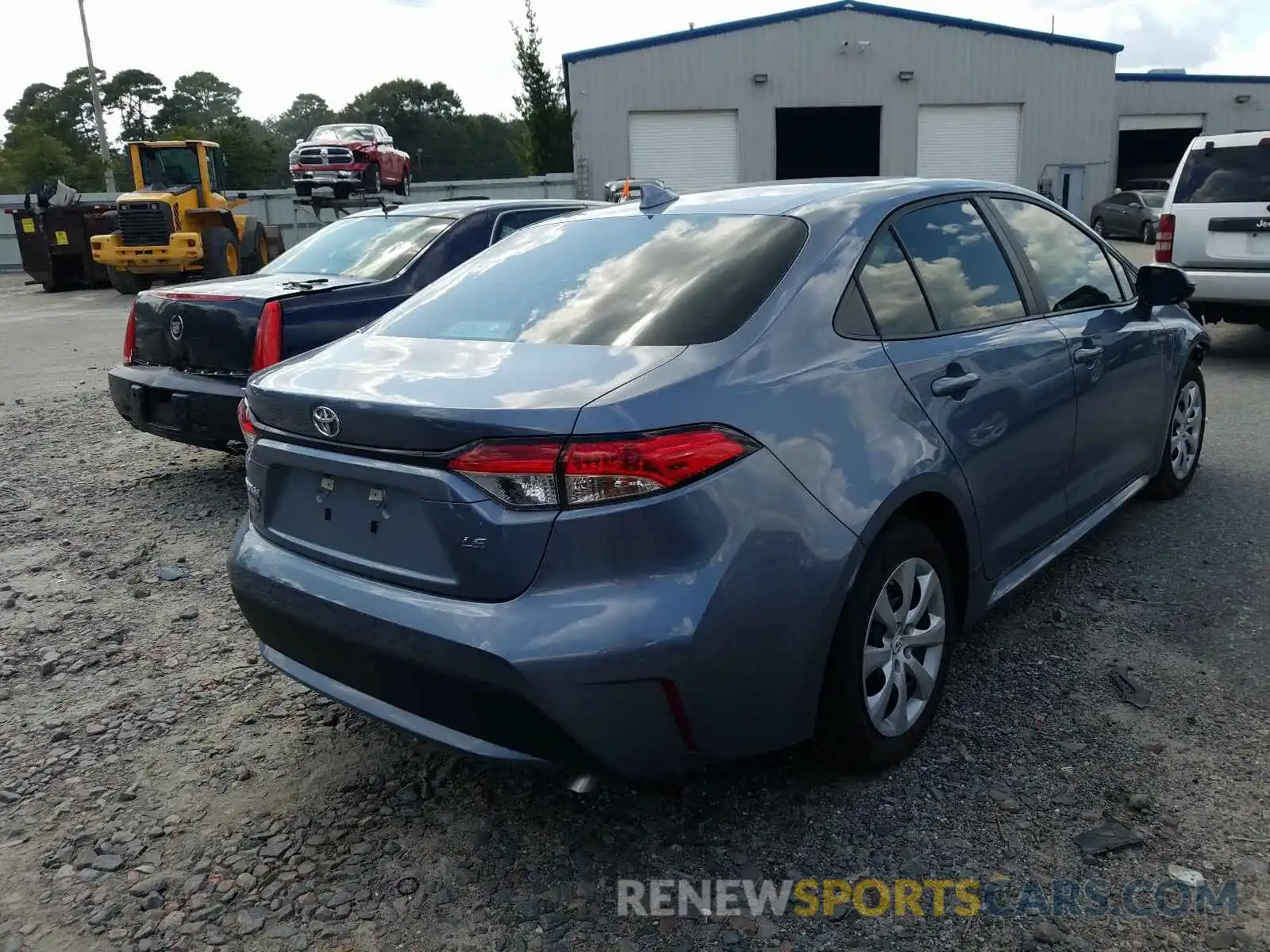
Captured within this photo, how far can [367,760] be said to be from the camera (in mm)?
3105

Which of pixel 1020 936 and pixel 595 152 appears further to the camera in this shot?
pixel 595 152

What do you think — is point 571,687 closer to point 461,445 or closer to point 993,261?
point 461,445

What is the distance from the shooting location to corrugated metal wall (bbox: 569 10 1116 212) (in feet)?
91.6

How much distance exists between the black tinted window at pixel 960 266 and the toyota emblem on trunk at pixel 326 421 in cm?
176

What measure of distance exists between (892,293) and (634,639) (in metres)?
1.41

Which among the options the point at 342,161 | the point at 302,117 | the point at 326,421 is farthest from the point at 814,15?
the point at 302,117

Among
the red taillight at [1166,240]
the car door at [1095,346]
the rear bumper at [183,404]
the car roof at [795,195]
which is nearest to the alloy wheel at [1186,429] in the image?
the car door at [1095,346]

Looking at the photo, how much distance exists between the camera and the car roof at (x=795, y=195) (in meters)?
3.08

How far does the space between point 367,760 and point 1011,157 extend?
3063 cm

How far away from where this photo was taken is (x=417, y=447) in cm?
232

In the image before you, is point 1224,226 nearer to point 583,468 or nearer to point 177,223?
point 583,468

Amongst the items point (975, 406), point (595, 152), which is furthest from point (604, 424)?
point (595, 152)

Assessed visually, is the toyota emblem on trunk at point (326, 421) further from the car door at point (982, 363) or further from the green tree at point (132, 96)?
the green tree at point (132, 96)

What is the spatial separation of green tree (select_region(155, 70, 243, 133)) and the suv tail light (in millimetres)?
76925
